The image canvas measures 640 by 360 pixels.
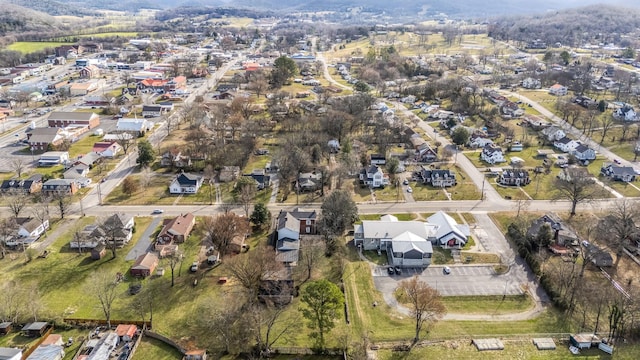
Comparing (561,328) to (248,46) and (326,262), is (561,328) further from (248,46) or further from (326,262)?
(248,46)

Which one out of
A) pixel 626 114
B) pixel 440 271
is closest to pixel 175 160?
pixel 440 271

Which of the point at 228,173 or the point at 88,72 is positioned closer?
the point at 228,173

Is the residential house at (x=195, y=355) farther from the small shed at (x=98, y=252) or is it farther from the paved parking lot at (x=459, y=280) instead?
the small shed at (x=98, y=252)

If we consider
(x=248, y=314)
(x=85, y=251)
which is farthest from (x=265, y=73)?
(x=248, y=314)

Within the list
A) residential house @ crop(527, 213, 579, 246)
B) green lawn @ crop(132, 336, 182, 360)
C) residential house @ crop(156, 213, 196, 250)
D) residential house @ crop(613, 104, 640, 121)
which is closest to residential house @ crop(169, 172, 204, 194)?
residential house @ crop(156, 213, 196, 250)

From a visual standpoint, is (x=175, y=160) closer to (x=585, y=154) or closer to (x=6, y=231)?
(x=6, y=231)
